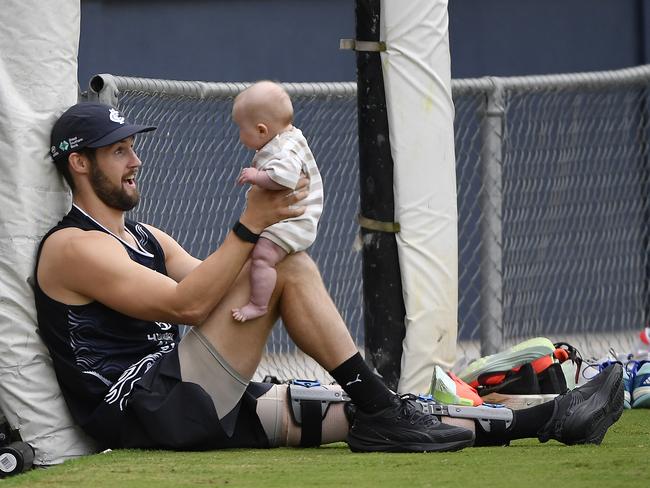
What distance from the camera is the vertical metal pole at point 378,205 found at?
5941 mm

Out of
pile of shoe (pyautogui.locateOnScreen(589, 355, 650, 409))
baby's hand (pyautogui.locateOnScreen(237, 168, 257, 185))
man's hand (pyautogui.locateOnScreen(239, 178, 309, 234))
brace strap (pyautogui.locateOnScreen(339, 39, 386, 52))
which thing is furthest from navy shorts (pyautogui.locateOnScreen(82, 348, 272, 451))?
pile of shoe (pyautogui.locateOnScreen(589, 355, 650, 409))

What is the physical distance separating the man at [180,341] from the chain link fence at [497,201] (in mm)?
892

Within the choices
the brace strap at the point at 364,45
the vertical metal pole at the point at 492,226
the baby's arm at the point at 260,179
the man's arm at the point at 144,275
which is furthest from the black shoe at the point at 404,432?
the vertical metal pole at the point at 492,226

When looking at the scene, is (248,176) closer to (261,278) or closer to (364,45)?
(261,278)

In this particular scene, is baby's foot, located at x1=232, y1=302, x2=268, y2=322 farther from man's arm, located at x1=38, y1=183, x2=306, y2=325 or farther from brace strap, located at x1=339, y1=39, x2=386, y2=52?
brace strap, located at x1=339, y1=39, x2=386, y2=52

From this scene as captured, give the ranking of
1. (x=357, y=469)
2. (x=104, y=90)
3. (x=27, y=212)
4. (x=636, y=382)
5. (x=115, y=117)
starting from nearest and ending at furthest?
1. (x=357, y=469)
2. (x=27, y=212)
3. (x=115, y=117)
4. (x=104, y=90)
5. (x=636, y=382)

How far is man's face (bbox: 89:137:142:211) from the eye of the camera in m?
4.82

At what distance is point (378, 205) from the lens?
5988mm

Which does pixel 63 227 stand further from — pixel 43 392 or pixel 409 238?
pixel 409 238

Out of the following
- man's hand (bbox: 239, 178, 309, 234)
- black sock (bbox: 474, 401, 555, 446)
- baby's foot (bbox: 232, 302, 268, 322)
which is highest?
man's hand (bbox: 239, 178, 309, 234)

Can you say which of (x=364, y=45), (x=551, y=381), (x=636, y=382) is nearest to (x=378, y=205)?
(x=364, y=45)

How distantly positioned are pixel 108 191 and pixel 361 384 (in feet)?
3.45

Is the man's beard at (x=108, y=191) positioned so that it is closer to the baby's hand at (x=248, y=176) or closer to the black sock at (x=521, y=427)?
the baby's hand at (x=248, y=176)

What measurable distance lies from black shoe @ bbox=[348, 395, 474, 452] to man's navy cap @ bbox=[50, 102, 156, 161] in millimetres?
1214
